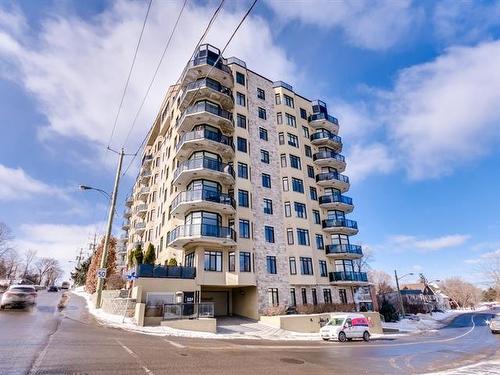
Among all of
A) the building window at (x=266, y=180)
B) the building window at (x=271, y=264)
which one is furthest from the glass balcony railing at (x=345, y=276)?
the building window at (x=266, y=180)

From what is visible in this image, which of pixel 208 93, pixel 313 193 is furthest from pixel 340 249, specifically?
pixel 208 93

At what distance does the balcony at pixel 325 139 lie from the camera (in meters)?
40.8

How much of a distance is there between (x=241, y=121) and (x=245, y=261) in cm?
1555

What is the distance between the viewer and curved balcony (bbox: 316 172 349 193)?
38.7 metres

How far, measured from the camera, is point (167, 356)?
10625 millimetres

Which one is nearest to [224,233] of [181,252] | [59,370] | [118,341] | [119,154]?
[181,252]

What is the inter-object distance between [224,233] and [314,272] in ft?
39.7

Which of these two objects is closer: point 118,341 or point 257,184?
point 118,341

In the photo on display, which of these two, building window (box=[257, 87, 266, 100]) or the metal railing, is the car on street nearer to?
the metal railing

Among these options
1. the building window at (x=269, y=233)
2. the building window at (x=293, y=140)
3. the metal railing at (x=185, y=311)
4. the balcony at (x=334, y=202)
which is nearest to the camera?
the metal railing at (x=185, y=311)

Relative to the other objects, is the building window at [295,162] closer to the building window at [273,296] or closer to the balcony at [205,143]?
the balcony at [205,143]

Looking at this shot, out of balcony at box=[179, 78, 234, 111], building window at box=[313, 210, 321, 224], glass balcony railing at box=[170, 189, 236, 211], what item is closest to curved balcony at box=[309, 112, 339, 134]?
building window at box=[313, 210, 321, 224]

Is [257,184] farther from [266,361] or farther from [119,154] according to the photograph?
[266,361]

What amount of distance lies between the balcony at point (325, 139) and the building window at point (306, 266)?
1640cm
